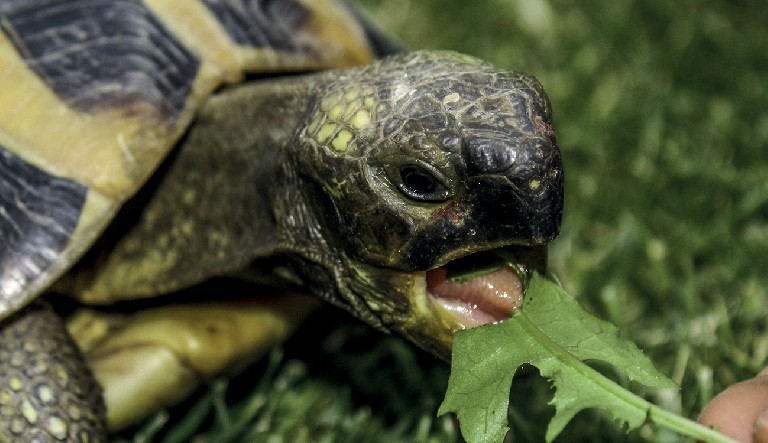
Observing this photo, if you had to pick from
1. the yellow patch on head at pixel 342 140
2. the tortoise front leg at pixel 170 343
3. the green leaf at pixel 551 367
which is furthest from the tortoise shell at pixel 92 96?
the green leaf at pixel 551 367

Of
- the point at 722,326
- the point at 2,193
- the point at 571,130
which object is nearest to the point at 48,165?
the point at 2,193

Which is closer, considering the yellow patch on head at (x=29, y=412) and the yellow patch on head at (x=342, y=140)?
→ the yellow patch on head at (x=342, y=140)

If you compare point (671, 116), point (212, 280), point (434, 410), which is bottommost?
point (671, 116)

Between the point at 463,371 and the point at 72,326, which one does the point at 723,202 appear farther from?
the point at 72,326

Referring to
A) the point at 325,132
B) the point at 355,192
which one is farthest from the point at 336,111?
the point at 355,192

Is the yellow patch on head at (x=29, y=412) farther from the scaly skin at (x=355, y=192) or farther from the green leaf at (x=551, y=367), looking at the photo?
the green leaf at (x=551, y=367)

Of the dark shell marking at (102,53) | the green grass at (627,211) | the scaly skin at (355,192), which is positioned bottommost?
the green grass at (627,211)

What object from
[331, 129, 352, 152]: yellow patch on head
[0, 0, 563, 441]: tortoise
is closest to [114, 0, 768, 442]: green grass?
[0, 0, 563, 441]: tortoise

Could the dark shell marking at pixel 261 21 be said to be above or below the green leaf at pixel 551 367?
above

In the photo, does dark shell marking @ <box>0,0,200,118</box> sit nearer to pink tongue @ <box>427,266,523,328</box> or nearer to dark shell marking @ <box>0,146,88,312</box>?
dark shell marking @ <box>0,146,88,312</box>
